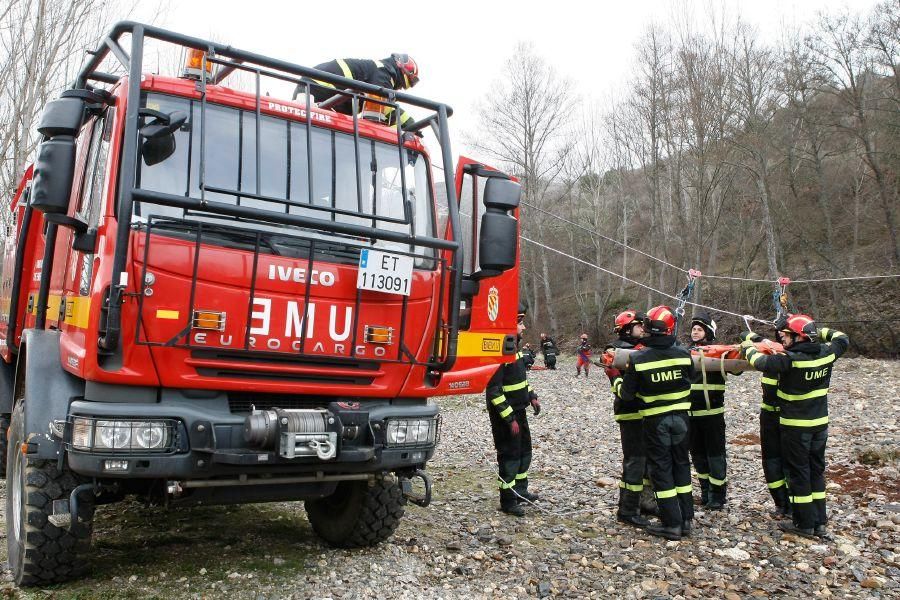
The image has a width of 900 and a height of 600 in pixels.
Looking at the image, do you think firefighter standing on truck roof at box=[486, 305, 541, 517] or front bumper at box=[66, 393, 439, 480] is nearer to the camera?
front bumper at box=[66, 393, 439, 480]

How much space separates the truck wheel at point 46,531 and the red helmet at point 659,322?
4.38m

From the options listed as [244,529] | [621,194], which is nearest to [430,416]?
[244,529]

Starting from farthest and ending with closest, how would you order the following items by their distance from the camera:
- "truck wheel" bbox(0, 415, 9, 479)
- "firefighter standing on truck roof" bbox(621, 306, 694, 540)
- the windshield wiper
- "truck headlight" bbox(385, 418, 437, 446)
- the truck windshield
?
"truck wheel" bbox(0, 415, 9, 479), "firefighter standing on truck roof" bbox(621, 306, 694, 540), "truck headlight" bbox(385, 418, 437, 446), the truck windshield, the windshield wiper

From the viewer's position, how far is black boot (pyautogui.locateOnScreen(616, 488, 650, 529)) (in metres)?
6.25

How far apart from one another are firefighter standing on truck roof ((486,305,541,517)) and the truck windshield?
229cm

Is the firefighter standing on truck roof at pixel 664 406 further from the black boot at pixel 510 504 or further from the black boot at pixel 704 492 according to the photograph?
the black boot at pixel 510 504

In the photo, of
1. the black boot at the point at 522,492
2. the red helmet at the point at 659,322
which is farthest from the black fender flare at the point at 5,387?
Result: the red helmet at the point at 659,322

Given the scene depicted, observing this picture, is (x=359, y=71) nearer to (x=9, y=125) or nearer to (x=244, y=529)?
(x=244, y=529)

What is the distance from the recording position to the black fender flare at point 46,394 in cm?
387

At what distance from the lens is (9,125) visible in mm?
15711

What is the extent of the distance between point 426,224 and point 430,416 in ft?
4.22

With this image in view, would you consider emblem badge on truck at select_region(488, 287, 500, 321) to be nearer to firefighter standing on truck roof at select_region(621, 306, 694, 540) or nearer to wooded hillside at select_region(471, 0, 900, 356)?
firefighter standing on truck roof at select_region(621, 306, 694, 540)

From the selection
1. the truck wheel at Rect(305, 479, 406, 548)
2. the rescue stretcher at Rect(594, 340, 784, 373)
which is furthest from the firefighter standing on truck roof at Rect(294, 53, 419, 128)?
the rescue stretcher at Rect(594, 340, 784, 373)

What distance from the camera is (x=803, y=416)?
19.6ft
